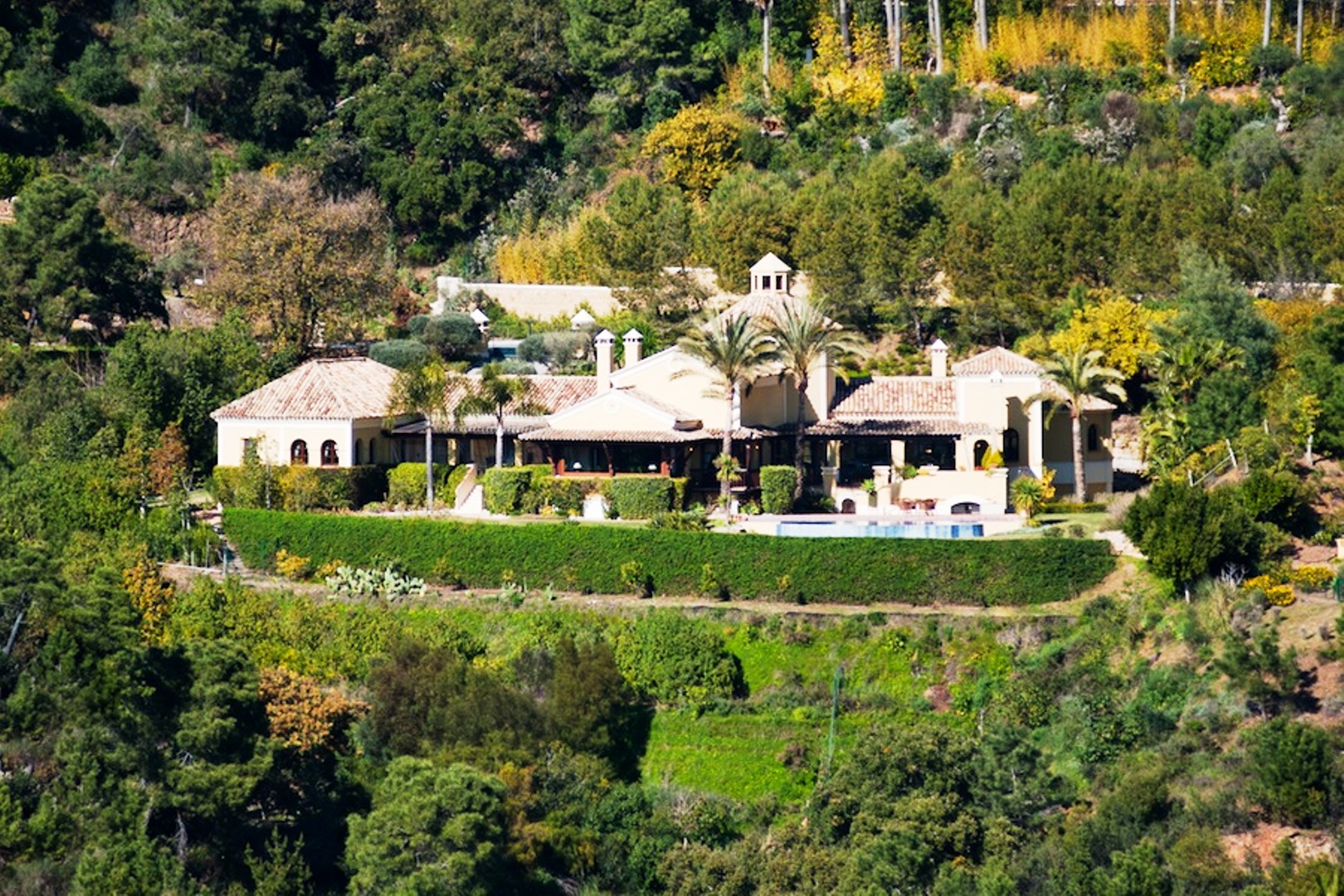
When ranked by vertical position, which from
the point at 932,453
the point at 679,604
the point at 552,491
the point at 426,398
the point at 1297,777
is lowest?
the point at 1297,777

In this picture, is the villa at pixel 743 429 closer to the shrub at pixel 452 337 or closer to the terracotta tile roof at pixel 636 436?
the terracotta tile roof at pixel 636 436

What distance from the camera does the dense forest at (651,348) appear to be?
53.8 meters

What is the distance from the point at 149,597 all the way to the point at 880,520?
18.5m

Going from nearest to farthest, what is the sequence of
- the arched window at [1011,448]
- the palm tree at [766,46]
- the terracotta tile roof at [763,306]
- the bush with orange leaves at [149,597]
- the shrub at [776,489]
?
1. the bush with orange leaves at [149,597]
2. the shrub at [776,489]
3. the arched window at [1011,448]
4. the terracotta tile roof at [763,306]
5. the palm tree at [766,46]

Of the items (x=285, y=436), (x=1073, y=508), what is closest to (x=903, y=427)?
(x=1073, y=508)

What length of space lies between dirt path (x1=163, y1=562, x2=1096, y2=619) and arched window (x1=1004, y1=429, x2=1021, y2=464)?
38.1ft

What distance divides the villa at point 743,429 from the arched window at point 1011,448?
5 cm

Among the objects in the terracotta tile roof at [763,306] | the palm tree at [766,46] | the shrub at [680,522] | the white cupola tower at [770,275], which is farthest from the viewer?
the palm tree at [766,46]

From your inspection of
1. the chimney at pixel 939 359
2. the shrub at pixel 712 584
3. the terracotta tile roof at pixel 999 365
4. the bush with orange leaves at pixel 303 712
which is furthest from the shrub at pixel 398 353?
the bush with orange leaves at pixel 303 712

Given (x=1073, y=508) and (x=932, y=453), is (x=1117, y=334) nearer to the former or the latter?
(x=932, y=453)

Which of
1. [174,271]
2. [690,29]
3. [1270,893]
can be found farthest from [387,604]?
[690,29]

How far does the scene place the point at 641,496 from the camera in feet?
223

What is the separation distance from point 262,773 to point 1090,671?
59.8 ft

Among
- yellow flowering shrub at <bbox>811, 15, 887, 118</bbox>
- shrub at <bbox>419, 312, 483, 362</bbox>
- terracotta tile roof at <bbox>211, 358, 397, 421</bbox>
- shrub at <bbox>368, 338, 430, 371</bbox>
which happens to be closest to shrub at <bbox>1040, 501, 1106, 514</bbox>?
terracotta tile roof at <bbox>211, 358, 397, 421</bbox>
